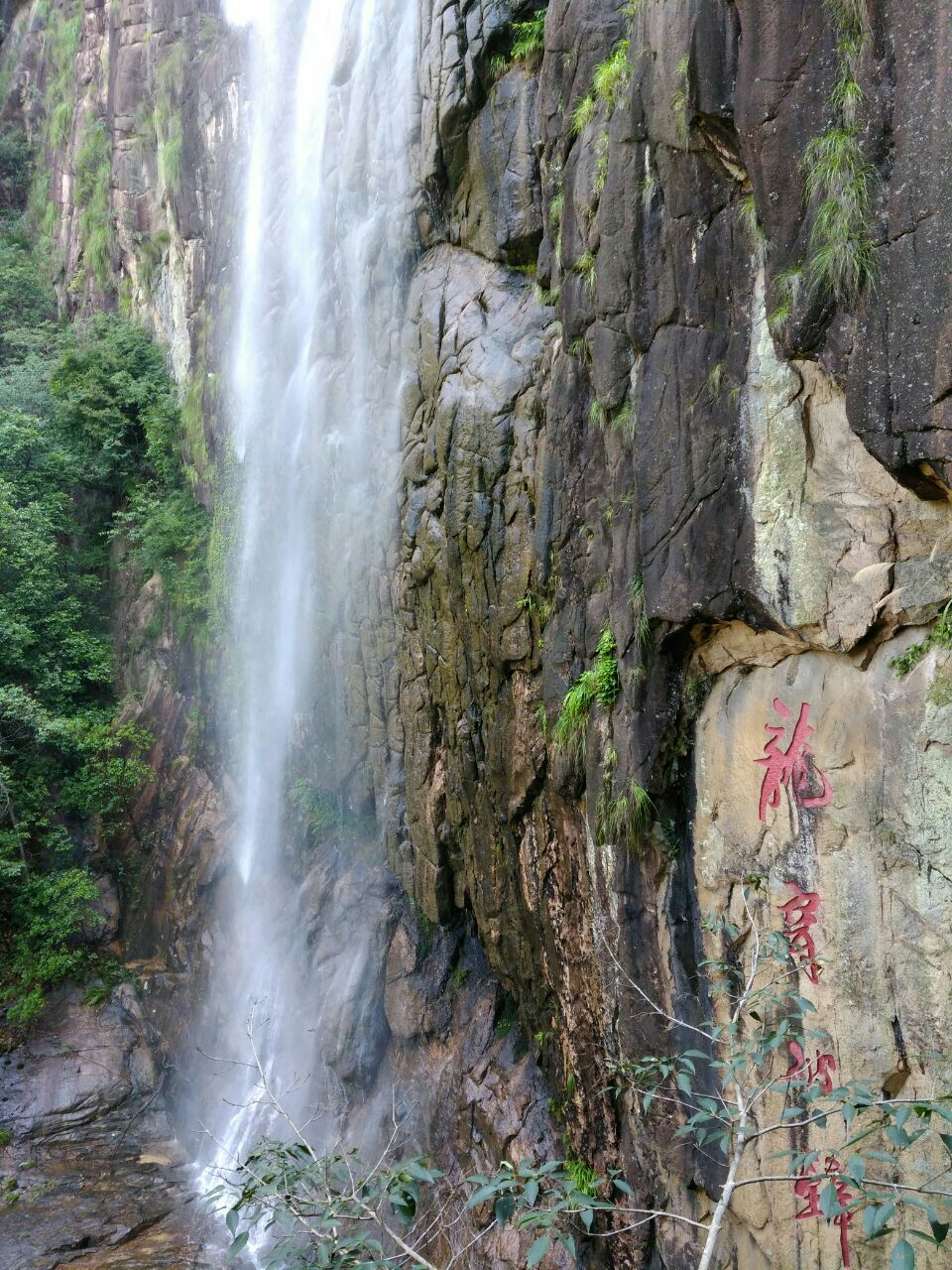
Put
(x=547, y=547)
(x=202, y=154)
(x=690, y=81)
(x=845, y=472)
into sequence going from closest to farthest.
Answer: (x=845, y=472)
(x=690, y=81)
(x=547, y=547)
(x=202, y=154)

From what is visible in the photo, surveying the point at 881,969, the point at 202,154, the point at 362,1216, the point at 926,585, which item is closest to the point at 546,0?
the point at 926,585

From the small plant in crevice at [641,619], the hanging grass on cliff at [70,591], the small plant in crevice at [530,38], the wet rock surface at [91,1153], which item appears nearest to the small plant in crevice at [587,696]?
the small plant in crevice at [641,619]

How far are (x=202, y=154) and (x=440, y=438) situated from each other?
840 centimetres

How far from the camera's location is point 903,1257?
5.76 ft

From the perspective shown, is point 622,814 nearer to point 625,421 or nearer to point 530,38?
point 625,421

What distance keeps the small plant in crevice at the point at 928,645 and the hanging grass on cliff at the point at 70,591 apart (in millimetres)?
10497

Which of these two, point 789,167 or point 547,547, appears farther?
point 547,547

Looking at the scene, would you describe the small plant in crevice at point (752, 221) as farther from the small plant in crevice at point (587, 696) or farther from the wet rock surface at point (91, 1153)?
the wet rock surface at point (91, 1153)

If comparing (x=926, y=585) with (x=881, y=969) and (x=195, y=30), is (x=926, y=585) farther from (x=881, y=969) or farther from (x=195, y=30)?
(x=195, y=30)

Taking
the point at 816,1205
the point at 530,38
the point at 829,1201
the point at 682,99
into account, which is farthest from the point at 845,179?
the point at 530,38

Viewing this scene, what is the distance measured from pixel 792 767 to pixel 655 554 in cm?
120

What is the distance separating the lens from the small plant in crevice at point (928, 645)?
3338 mm

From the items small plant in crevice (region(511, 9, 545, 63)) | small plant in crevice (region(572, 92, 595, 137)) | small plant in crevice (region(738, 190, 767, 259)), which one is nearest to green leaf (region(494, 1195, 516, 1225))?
small plant in crevice (region(738, 190, 767, 259))

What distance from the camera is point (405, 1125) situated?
775cm
